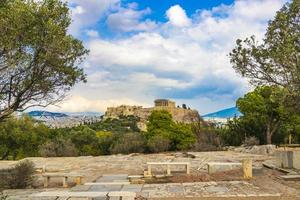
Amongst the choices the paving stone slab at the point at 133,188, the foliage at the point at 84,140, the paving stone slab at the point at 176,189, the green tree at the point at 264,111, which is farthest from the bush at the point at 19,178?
the green tree at the point at 264,111

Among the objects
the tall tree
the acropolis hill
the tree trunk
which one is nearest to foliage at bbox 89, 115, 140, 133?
the acropolis hill

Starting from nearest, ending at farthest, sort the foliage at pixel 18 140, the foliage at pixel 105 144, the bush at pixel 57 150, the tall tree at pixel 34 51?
the tall tree at pixel 34 51, the bush at pixel 57 150, the foliage at pixel 105 144, the foliage at pixel 18 140

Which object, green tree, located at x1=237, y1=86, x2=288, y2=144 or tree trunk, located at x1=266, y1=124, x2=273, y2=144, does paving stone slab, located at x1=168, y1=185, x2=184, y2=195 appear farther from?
tree trunk, located at x1=266, y1=124, x2=273, y2=144

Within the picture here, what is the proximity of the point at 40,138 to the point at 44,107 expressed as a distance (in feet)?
91.2

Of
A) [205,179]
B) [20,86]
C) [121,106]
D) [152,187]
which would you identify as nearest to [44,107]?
[20,86]

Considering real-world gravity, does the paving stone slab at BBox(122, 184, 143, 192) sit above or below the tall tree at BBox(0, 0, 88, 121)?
below

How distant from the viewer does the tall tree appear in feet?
29.6

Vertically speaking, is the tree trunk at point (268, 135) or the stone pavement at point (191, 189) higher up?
the tree trunk at point (268, 135)

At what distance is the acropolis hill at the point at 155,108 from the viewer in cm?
4094

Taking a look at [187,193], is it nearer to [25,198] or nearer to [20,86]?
[25,198]

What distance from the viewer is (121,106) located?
65.7m

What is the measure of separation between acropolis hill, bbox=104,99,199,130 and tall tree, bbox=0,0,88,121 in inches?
1124

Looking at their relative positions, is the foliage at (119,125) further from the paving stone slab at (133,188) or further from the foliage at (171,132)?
the paving stone slab at (133,188)

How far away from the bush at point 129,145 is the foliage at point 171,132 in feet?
2.41
